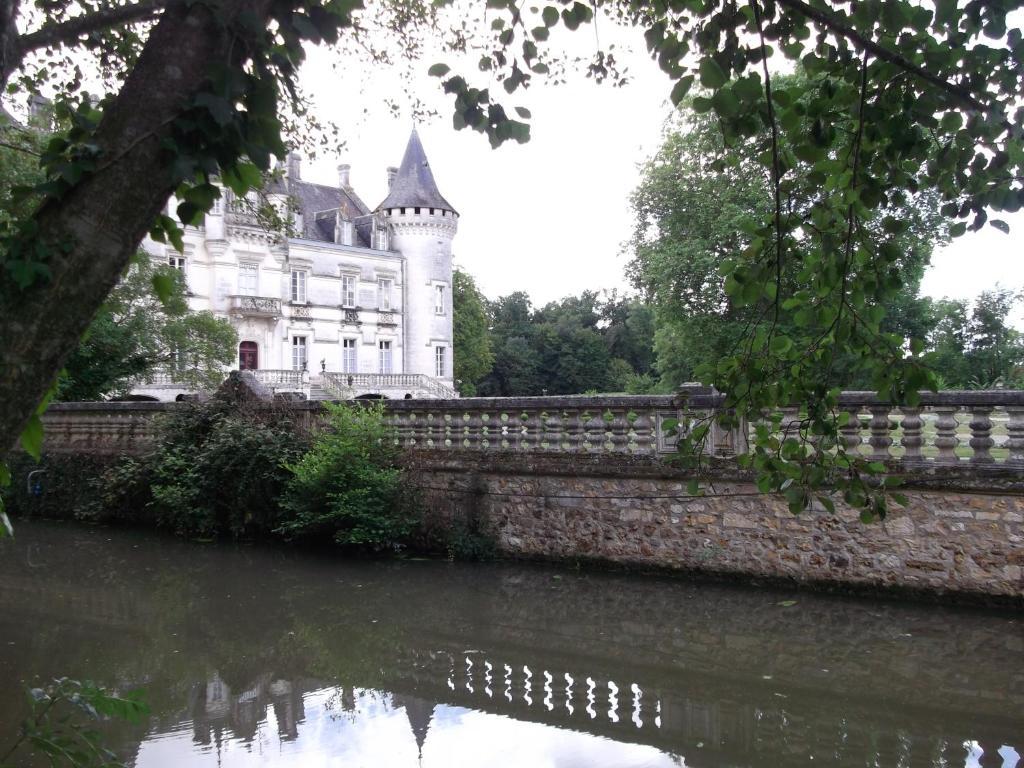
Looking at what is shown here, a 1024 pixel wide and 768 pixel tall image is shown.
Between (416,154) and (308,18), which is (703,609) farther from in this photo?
(416,154)

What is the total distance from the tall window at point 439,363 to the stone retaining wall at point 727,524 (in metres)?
36.4

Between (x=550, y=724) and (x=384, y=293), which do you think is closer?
(x=550, y=724)

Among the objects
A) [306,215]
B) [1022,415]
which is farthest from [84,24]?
[306,215]

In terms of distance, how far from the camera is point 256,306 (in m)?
41.3

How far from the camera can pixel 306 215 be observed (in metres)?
45.9

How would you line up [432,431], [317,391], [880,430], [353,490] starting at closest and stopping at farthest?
[880,430] < [353,490] < [432,431] < [317,391]

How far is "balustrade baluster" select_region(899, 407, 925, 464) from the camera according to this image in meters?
8.21

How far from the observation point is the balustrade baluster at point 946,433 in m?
8.07

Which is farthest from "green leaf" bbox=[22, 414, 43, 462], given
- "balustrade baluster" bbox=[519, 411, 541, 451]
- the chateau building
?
the chateau building

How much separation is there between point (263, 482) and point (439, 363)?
35928 mm

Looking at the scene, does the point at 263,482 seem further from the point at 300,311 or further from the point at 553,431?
the point at 300,311

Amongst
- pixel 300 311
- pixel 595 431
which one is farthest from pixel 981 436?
pixel 300 311

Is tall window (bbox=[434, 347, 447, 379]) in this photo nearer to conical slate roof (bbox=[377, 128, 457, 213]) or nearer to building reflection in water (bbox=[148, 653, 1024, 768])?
conical slate roof (bbox=[377, 128, 457, 213])

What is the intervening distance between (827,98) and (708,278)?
2445cm
